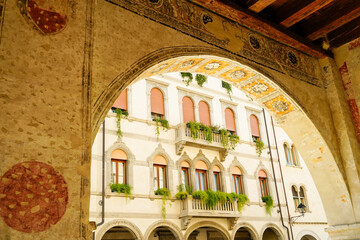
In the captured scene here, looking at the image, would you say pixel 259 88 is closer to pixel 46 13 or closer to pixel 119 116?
pixel 46 13

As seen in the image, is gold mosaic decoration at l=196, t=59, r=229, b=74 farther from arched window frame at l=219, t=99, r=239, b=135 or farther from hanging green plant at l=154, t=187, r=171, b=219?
arched window frame at l=219, t=99, r=239, b=135

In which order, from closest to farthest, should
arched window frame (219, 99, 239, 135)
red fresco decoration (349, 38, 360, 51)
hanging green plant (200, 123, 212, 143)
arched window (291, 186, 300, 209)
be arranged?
red fresco decoration (349, 38, 360, 51) → hanging green plant (200, 123, 212, 143) → arched window frame (219, 99, 239, 135) → arched window (291, 186, 300, 209)

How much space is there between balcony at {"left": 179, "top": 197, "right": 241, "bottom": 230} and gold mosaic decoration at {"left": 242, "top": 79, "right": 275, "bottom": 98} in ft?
26.0

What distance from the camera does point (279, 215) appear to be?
55.3 feet

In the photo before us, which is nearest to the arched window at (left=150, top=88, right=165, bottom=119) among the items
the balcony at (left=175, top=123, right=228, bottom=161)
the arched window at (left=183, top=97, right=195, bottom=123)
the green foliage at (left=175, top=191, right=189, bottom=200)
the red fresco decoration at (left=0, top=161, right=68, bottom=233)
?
the balcony at (left=175, top=123, right=228, bottom=161)

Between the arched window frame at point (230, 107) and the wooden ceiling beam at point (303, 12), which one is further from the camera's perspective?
the arched window frame at point (230, 107)

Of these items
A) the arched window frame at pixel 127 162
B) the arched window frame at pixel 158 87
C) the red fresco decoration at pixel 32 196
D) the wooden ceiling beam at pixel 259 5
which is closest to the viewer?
the red fresco decoration at pixel 32 196

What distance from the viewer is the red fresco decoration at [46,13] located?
11.0ft

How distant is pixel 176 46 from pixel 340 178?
3.66 metres

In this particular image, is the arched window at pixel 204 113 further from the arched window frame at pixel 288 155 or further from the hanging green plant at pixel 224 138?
the arched window frame at pixel 288 155

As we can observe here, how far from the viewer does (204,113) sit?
1630 centimetres

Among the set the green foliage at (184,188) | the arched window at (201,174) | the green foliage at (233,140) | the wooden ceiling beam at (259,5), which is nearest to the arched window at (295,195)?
the green foliage at (233,140)

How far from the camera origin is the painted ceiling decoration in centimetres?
499

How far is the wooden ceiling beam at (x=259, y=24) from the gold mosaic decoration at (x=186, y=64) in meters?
0.83
